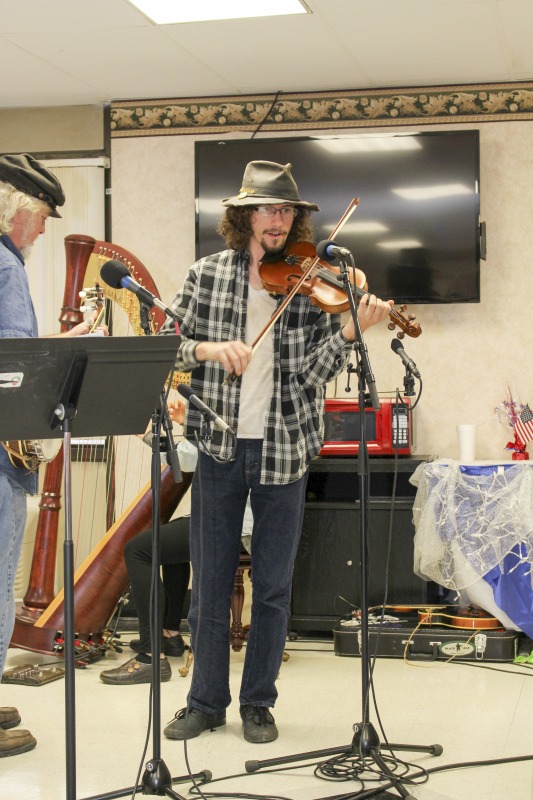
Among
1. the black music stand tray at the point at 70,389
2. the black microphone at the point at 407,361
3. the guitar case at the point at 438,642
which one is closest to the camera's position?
the black music stand tray at the point at 70,389

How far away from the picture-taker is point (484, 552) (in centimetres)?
412

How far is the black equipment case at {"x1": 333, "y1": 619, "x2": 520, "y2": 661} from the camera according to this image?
4.09m

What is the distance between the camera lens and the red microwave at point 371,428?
4520mm

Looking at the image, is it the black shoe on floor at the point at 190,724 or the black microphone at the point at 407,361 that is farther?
the black shoe on floor at the point at 190,724

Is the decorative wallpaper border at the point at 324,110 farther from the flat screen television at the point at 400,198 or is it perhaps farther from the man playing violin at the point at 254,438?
the man playing violin at the point at 254,438

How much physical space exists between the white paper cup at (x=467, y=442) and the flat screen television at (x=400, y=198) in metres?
0.61

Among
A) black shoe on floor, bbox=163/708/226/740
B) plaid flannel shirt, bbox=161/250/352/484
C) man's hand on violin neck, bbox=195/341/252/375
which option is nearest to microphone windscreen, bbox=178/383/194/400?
man's hand on violin neck, bbox=195/341/252/375

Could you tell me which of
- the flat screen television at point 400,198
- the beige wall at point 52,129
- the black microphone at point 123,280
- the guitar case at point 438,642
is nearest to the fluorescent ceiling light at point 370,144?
the flat screen television at point 400,198

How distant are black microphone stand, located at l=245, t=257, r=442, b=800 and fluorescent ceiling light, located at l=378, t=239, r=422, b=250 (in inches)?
89.9

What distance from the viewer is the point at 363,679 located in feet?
8.52

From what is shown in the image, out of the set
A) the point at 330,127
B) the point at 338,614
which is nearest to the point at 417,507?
the point at 338,614

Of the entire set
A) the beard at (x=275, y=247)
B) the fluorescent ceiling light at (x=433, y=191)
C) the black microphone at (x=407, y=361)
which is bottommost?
the black microphone at (x=407, y=361)

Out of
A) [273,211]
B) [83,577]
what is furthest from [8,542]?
[83,577]

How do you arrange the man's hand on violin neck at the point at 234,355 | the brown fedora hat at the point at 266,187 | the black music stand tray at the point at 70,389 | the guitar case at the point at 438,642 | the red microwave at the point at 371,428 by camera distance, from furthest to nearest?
the red microwave at the point at 371,428, the guitar case at the point at 438,642, the brown fedora hat at the point at 266,187, the man's hand on violin neck at the point at 234,355, the black music stand tray at the point at 70,389
